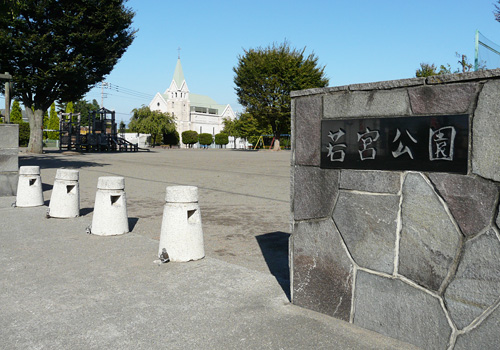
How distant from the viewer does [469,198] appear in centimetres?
258

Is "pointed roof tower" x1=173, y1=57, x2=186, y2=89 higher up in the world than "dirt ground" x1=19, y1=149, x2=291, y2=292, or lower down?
higher up

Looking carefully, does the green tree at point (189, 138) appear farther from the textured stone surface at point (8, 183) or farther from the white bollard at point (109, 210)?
the white bollard at point (109, 210)

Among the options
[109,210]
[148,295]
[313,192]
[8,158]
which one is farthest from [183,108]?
[313,192]

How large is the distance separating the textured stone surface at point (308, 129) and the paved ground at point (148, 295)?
1.18m

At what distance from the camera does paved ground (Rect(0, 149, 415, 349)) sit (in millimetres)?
2988

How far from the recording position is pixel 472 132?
2.59 m

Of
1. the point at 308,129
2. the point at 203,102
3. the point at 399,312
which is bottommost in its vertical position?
the point at 399,312

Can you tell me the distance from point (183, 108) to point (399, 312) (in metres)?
91.1

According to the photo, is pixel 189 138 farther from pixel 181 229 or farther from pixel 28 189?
pixel 181 229

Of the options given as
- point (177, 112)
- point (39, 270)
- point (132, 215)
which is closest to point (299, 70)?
point (132, 215)

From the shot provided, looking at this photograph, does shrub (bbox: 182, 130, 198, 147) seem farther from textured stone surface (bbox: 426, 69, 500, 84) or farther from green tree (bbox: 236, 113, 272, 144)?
textured stone surface (bbox: 426, 69, 500, 84)

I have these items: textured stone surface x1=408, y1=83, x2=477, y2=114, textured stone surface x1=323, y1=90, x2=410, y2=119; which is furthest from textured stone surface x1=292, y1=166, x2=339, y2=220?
textured stone surface x1=408, y1=83, x2=477, y2=114

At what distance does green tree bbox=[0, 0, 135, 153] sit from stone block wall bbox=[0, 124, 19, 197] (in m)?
17.6

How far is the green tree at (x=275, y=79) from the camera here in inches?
1691
